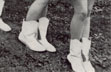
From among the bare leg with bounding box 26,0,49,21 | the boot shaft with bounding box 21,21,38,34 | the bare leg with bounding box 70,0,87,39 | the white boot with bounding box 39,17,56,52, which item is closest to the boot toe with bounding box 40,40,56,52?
the white boot with bounding box 39,17,56,52

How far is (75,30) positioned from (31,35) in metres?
0.60

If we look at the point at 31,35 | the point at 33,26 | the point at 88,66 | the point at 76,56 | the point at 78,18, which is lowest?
the point at 88,66

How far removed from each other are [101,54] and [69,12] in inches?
51.8

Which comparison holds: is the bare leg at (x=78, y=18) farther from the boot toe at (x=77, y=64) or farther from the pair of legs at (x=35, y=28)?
the pair of legs at (x=35, y=28)

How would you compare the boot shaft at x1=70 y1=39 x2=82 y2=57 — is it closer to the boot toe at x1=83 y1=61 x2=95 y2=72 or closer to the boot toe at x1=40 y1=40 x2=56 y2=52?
the boot toe at x1=83 y1=61 x2=95 y2=72

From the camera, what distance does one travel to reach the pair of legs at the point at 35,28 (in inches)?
143

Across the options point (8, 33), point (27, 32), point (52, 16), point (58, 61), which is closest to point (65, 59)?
point (58, 61)

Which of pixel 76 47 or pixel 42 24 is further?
pixel 42 24

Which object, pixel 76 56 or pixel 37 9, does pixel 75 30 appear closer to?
pixel 76 56

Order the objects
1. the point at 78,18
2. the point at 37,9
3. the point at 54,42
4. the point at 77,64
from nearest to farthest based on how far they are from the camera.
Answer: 1. the point at 78,18
2. the point at 77,64
3. the point at 37,9
4. the point at 54,42

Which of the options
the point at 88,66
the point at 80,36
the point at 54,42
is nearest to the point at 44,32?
the point at 54,42

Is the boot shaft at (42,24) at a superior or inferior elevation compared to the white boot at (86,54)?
superior

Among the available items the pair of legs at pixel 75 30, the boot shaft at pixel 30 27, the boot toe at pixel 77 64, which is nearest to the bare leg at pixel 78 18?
the pair of legs at pixel 75 30

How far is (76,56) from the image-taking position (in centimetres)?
343
